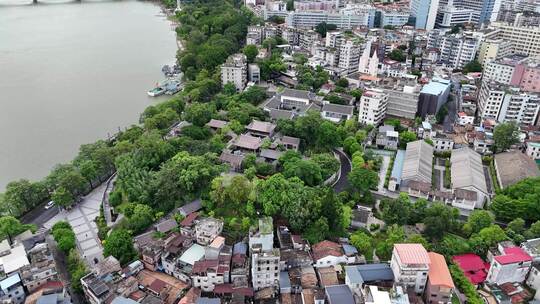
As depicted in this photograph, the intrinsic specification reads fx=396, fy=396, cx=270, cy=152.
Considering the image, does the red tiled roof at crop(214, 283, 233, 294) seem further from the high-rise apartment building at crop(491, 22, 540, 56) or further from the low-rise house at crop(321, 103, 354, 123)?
the high-rise apartment building at crop(491, 22, 540, 56)

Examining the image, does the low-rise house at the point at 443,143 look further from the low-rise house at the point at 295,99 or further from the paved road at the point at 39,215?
the paved road at the point at 39,215

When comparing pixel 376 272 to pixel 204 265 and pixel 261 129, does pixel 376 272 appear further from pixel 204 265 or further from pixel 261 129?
pixel 261 129

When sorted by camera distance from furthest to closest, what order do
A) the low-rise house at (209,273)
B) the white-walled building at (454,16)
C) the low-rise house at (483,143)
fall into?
the white-walled building at (454,16)
the low-rise house at (483,143)
the low-rise house at (209,273)

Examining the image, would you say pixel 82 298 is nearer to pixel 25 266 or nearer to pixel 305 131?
pixel 25 266

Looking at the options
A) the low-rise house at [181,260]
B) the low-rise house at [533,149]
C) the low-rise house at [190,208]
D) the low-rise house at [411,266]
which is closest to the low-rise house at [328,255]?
the low-rise house at [411,266]

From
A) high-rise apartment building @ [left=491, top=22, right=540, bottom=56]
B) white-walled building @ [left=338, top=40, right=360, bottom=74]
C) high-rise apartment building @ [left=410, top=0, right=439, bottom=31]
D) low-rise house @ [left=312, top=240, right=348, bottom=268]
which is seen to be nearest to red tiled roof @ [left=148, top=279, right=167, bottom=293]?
low-rise house @ [left=312, top=240, right=348, bottom=268]

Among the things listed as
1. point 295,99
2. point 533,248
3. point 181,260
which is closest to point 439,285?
point 533,248

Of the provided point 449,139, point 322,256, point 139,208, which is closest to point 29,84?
point 139,208
